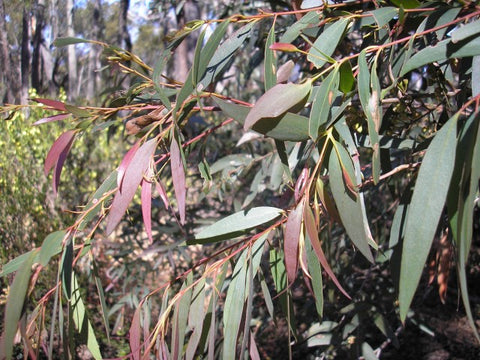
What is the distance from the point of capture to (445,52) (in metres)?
0.65

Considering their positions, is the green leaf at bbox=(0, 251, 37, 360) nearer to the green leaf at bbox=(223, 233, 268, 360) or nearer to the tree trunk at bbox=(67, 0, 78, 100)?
the green leaf at bbox=(223, 233, 268, 360)

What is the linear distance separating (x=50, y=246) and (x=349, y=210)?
40 cm

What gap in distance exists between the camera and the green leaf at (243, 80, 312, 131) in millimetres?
580

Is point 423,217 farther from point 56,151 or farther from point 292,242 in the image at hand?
point 56,151

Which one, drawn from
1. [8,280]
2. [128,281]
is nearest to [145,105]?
[128,281]

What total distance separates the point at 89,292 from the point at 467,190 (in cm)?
284

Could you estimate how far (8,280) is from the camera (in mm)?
2348

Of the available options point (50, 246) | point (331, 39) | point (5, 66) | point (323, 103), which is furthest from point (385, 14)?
point (5, 66)

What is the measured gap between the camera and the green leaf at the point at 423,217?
525 millimetres

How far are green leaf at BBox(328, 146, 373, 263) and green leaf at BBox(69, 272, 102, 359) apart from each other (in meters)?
0.49

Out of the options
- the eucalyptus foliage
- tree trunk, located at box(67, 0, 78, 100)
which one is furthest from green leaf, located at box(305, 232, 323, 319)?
tree trunk, located at box(67, 0, 78, 100)

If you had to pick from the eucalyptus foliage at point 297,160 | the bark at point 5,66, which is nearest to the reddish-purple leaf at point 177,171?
the eucalyptus foliage at point 297,160

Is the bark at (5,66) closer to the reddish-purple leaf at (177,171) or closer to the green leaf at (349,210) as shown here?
the reddish-purple leaf at (177,171)

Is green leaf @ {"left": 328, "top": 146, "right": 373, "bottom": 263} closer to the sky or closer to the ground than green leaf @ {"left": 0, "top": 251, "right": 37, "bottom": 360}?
Result: closer to the sky
